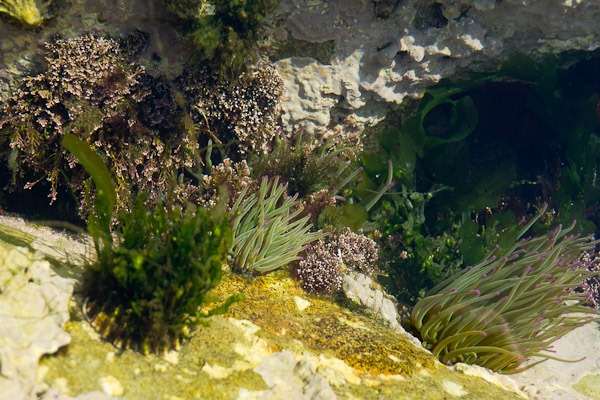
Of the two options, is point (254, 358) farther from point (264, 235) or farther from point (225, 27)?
point (225, 27)

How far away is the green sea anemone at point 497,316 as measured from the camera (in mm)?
3648

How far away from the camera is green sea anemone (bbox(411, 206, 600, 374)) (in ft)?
12.0

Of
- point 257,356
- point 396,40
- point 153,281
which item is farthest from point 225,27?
point 257,356

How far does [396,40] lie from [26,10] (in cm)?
302


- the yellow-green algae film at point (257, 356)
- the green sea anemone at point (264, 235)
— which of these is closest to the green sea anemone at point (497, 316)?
the yellow-green algae film at point (257, 356)

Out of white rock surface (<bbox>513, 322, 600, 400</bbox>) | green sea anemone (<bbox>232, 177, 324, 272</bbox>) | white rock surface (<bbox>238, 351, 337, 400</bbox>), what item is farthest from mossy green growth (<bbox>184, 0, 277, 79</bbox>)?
white rock surface (<bbox>513, 322, 600, 400</bbox>)

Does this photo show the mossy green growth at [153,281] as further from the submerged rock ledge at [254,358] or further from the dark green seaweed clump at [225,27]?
the dark green seaweed clump at [225,27]

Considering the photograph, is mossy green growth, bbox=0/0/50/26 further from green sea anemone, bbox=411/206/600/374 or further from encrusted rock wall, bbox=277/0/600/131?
green sea anemone, bbox=411/206/600/374

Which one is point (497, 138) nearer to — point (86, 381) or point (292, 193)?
point (292, 193)

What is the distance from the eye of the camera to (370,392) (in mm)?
2867

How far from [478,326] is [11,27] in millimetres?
4158

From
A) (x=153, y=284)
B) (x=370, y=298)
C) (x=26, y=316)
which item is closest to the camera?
(x=26, y=316)

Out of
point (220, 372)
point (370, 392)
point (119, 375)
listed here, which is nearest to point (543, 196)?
point (370, 392)

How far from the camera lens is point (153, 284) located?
2.60m
